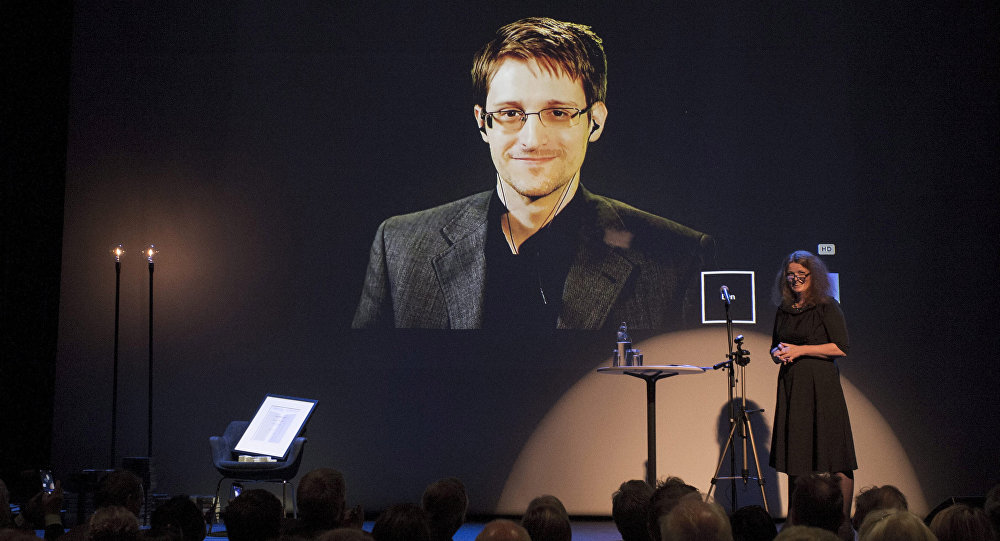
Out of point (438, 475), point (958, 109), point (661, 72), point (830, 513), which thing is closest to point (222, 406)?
point (438, 475)

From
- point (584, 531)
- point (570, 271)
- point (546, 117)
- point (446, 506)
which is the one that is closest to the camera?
point (446, 506)

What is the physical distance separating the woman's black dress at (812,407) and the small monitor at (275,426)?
291cm

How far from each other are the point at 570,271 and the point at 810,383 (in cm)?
211

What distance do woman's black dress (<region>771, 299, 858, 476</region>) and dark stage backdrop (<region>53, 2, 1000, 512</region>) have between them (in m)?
1.54

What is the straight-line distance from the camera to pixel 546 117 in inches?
256

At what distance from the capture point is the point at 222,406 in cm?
643

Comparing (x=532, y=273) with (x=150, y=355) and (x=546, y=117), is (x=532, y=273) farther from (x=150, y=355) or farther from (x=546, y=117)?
(x=150, y=355)

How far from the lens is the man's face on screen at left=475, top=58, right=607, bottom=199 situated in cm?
649

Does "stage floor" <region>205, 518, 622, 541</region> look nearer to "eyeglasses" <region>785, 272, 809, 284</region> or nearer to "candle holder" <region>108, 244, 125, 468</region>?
"candle holder" <region>108, 244, 125, 468</region>

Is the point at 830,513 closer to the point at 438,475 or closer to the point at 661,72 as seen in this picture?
the point at 438,475

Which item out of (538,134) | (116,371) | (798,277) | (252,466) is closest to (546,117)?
(538,134)

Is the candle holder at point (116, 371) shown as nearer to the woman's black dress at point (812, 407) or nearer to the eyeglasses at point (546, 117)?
Result: the eyeglasses at point (546, 117)

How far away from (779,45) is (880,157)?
1075mm

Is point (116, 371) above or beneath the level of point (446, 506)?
above
